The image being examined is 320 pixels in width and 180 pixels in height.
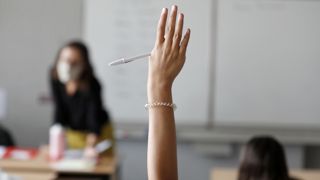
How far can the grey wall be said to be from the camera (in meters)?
4.46

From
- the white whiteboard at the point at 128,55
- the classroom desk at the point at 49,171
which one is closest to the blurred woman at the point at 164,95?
the classroom desk at the point at 49,171

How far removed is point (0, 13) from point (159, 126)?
155 inches

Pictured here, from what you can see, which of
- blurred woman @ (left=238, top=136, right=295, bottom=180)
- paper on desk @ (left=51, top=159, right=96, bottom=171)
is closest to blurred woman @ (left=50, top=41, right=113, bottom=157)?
paper on desk @ (left=51, top=159, right=96, bottom=171)

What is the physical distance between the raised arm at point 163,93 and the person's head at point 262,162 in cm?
139

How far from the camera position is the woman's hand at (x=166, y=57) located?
885mm

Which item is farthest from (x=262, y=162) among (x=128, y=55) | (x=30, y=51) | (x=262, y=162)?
(x=30, y=51)

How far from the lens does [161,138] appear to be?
2.91 ft

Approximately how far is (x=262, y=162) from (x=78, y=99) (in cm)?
172

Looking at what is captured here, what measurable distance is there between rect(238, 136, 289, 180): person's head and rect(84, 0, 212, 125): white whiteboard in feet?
6.86

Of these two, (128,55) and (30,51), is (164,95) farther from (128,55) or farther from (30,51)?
(30,51)

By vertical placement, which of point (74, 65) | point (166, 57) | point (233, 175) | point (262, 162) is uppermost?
point (74, 65)

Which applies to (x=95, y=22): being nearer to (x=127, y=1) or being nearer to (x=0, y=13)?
(x=127, y=1)

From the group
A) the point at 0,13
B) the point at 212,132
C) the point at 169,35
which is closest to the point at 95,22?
the point at 0,13

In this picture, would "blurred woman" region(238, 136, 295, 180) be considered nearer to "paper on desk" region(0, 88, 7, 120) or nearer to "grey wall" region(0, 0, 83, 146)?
"grey wall" region(0, 0, 83, 146)
